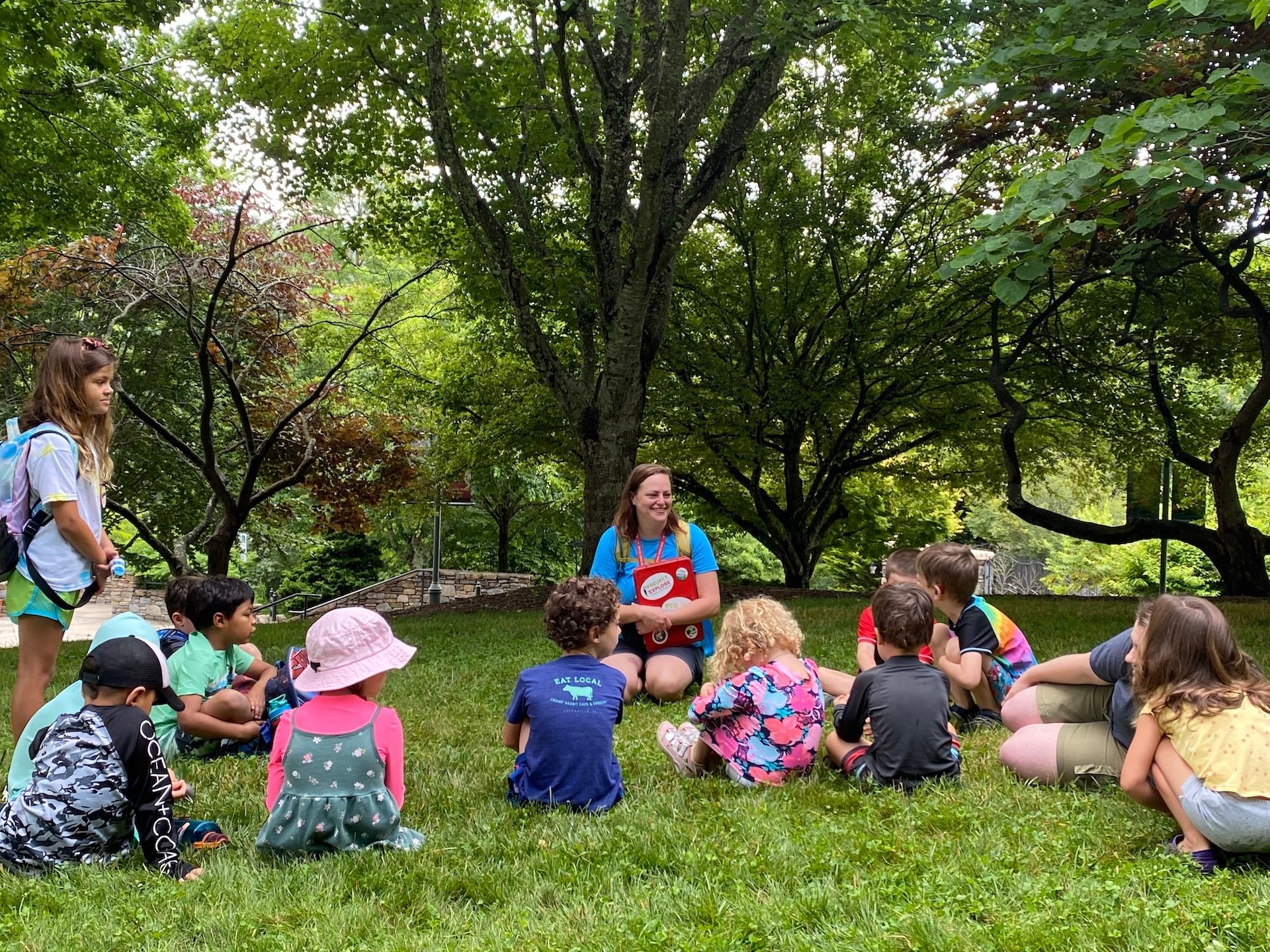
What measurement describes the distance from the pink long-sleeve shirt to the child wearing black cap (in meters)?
0.37

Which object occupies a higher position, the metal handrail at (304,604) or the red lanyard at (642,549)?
the red lanyard at (642,549)

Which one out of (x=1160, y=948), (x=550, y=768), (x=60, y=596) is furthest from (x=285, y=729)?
(x=1160, y=948)

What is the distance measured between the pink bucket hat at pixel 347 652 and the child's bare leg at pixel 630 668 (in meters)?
2.53

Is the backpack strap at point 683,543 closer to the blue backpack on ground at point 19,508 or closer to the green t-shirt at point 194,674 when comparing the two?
the green t-shirt at point 194,674

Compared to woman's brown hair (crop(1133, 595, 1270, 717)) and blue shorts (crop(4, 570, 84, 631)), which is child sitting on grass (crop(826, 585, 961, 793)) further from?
blue shorts (crop(4, 570, 84, 631))

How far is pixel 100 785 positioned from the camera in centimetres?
311

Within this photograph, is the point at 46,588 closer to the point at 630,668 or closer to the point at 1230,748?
the point at 630,668

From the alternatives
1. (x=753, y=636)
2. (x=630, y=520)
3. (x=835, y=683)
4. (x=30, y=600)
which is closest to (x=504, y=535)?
(x=630, y=520)

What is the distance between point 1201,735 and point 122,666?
11.0 ft

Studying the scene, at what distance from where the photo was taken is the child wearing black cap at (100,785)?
3.09m

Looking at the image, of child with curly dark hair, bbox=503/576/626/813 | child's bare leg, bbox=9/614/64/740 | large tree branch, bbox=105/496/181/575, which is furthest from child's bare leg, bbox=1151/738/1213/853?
large tree branch, bbox=105/496/181/575

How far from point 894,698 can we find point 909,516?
638 inches

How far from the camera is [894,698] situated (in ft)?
12.5

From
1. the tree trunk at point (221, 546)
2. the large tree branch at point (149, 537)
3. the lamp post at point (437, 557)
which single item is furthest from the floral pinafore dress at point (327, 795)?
the lamp post at point (437, 557)
